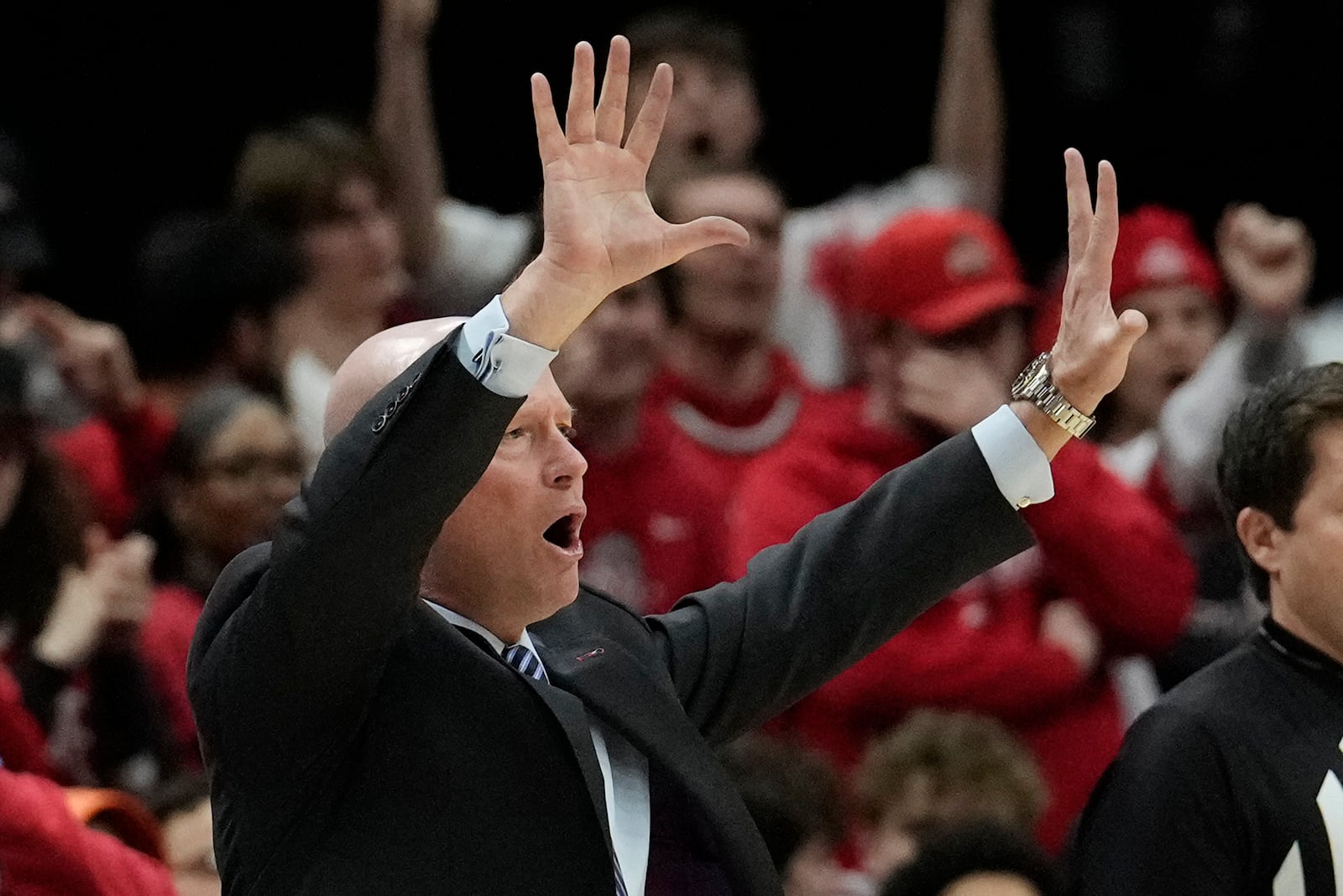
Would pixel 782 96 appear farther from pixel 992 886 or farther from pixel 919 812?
pixel 992 886

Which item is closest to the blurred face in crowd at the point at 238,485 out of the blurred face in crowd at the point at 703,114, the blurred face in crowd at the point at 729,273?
the blurred face in crowd at the point at 729,273

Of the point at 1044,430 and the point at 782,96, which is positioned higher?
the point at 1044,430

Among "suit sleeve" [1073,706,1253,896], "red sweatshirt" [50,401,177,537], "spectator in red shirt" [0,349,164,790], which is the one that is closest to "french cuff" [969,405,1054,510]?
"suit sleeve" [1073,706,1253,896]

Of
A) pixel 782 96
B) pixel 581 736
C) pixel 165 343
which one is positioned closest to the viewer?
pixel 581 736

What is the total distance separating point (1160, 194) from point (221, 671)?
4.03 m

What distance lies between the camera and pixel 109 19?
534 centimetres

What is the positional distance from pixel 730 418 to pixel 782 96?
1591 mm

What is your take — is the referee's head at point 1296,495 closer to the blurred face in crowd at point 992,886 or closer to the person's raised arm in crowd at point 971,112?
the blurred face in crowd at point 992,886

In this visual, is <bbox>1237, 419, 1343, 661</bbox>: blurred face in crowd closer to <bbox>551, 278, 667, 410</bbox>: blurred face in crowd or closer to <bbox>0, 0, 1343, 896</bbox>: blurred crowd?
<bbox>0, 0, 1343, 896</bbox>: blurred crowd

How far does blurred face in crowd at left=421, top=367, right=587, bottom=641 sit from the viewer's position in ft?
7.30

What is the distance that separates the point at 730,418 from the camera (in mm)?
4320

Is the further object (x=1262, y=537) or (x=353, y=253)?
(x=353, y=253)

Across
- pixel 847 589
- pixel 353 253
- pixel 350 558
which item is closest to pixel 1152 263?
pixel 353 253

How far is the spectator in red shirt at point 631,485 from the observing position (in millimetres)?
3977
